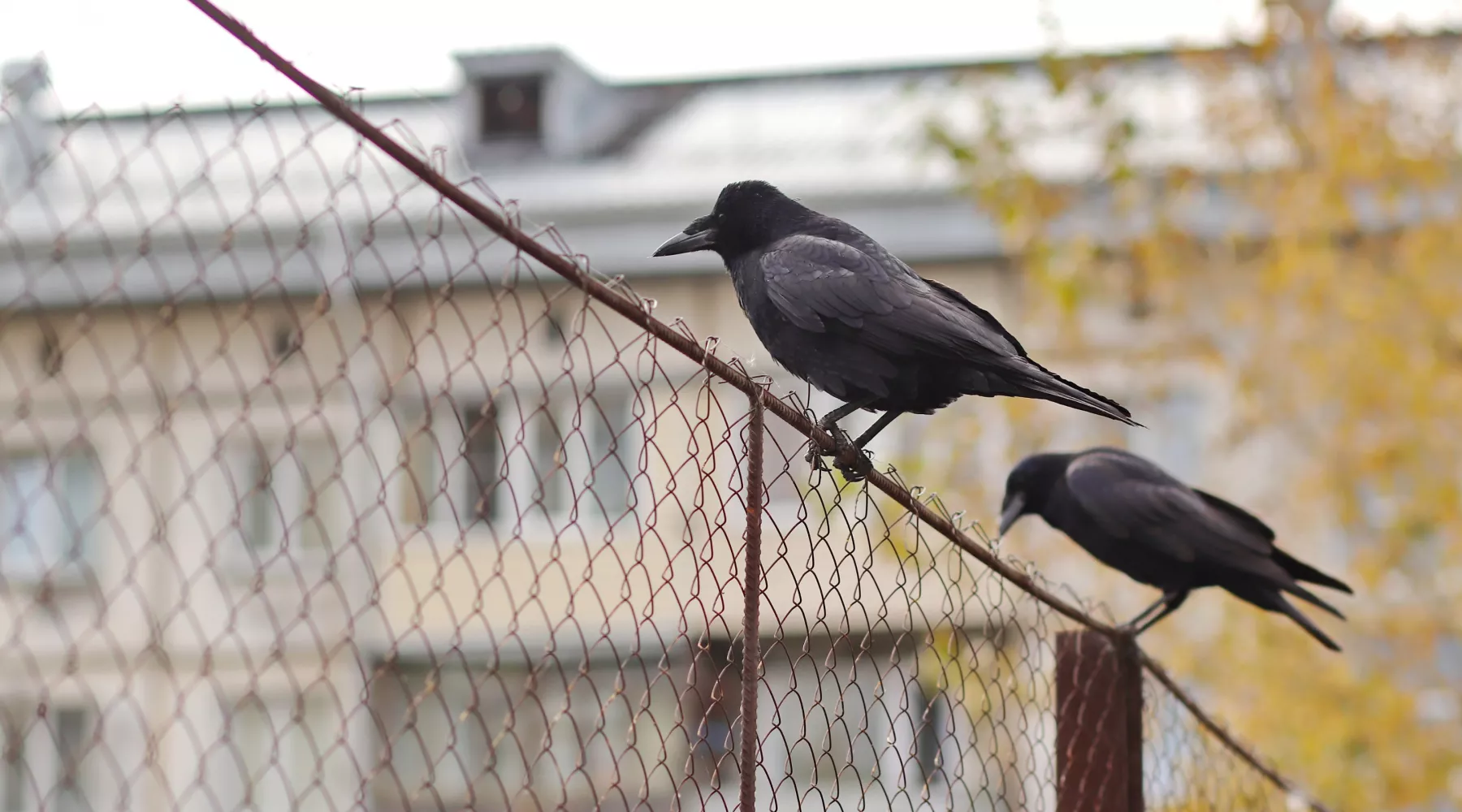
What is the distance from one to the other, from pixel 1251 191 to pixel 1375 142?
0.72m

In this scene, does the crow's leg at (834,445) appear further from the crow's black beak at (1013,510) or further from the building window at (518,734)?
the building window at (518,734)

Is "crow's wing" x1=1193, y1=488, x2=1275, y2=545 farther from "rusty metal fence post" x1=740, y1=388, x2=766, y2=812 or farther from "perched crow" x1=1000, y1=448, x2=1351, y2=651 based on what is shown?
"rusty metal fence post" x1=740, y1=388, x2=766, y2=812

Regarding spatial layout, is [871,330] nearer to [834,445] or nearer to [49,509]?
[834,445]

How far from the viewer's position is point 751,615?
2322 millimetres

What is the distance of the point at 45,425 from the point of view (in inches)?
550

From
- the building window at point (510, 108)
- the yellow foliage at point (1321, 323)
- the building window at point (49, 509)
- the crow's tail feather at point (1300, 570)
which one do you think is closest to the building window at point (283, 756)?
the building window at point (49, 509)

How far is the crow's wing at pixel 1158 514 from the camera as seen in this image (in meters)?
4.67

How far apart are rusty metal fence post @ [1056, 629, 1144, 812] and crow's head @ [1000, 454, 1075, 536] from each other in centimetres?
137

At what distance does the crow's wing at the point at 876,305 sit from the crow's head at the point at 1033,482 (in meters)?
1.72

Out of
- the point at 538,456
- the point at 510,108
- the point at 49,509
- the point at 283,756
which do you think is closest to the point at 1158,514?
the point at 538,456

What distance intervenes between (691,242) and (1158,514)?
6.10ft

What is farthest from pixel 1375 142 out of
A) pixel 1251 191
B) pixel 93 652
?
pixel 93 652

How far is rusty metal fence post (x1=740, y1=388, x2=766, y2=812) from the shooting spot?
7.48ft

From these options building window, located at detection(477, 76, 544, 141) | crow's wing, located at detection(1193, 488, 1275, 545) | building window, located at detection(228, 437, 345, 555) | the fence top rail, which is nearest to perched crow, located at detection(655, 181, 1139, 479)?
the fence top rail
